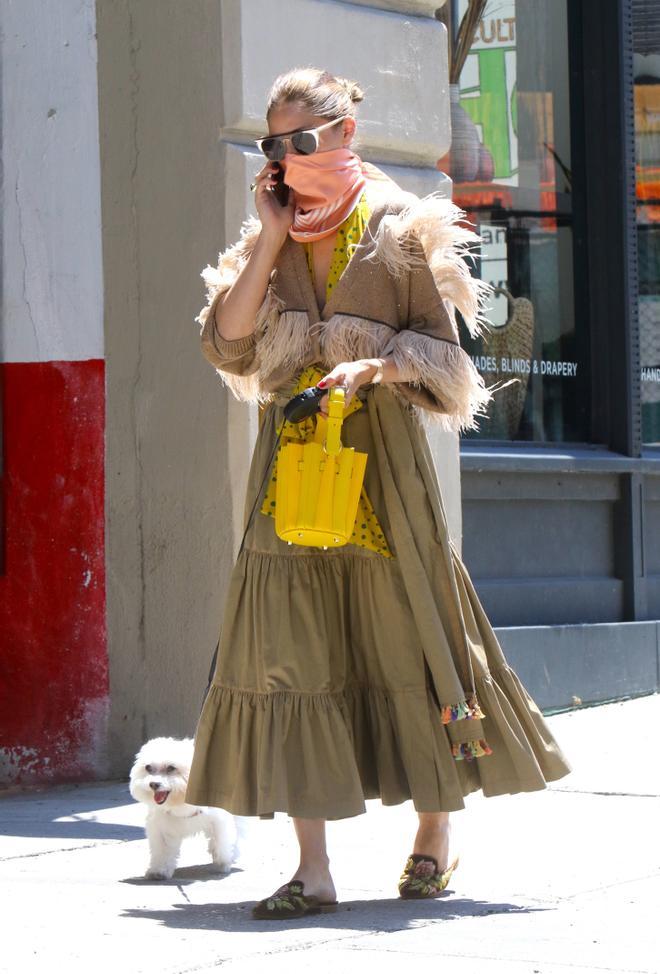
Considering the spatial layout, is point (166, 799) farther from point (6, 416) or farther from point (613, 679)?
point (613, 679)

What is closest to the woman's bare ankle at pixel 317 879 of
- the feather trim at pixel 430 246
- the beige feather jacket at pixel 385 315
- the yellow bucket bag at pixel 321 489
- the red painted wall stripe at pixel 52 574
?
the yellow bucket bag at pixel 321 489

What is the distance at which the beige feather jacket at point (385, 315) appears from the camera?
4.17m

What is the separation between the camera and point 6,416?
20.0ft

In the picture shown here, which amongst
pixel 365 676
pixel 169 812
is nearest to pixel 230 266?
pixel 365 676

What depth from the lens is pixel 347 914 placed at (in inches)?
156

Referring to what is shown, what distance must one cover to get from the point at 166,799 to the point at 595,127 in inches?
198

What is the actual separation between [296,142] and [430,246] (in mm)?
439

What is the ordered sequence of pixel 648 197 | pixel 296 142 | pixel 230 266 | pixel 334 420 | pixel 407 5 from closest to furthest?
pixel 334 420 → pixel 296 142 → pixel 230 266 → pixel 407 5 → pixel 648 197

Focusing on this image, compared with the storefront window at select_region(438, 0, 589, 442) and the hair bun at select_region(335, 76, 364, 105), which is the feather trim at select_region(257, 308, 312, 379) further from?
the storefront window at select_region(438, 0, 589, 442)

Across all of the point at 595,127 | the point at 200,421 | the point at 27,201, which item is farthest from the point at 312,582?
the point at 595,127

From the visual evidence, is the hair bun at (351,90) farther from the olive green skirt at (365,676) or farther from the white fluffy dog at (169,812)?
the white fluffy dog at (169,812)

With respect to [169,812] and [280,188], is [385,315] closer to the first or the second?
[280,188]

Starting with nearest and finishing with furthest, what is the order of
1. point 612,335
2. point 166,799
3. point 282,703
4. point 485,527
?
point 282,703 → point 166,799 → point 485,527 → point 612,335

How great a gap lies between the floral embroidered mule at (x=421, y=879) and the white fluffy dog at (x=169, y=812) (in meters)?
0.58
